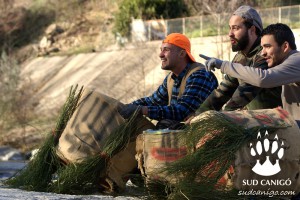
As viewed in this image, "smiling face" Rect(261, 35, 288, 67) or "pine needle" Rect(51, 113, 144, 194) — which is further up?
"smiling face" Rect(261, 35, 288, 67)

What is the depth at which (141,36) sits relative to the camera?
84.4ft

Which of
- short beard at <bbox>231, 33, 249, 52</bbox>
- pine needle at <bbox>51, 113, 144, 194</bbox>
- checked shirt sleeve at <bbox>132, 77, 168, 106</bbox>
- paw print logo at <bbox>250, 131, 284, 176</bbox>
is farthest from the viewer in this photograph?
checked shirt sleeve at <bbox>132, 77, 168, 106</bbox>

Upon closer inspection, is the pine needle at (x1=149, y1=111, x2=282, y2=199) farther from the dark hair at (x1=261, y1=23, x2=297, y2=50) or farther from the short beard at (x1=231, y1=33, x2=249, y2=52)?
the short beard at (x1=231, y1=33, x2=249, y2=52)

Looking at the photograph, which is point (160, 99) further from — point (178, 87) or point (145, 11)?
point (145, 11)

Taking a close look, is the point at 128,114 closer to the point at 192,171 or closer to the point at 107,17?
the point at 192,171

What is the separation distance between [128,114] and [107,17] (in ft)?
88.4

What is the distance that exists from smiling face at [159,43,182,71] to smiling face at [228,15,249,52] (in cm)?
59

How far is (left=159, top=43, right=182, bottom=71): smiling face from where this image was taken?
606cm

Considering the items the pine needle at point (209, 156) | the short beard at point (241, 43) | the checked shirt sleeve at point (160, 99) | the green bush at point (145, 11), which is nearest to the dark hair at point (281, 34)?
the short beard at point (241, 43)

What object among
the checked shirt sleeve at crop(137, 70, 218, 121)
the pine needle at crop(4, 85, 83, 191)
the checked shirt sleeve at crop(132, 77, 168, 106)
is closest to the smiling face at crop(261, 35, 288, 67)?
the checked shirt sleeve at crop(137, 70, 218, 121)

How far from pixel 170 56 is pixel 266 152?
1896 millimetres

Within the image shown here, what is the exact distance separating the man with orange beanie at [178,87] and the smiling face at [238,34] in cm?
41

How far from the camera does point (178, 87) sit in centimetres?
608

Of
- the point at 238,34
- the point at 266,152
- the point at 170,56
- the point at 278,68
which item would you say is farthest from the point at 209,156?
the point at 170,56
